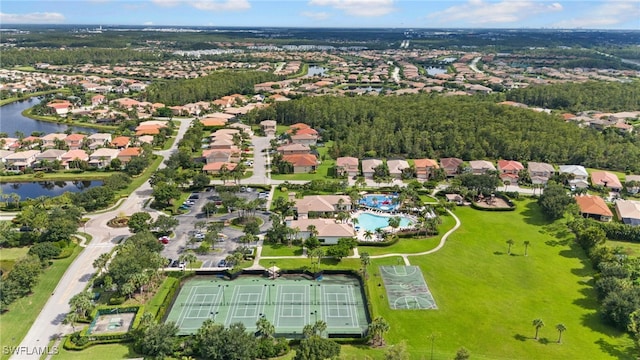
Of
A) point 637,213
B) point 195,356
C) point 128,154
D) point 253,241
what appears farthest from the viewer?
point 128,154

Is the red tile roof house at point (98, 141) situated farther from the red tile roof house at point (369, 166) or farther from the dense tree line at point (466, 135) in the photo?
the red tile roof house at point (369, 166)

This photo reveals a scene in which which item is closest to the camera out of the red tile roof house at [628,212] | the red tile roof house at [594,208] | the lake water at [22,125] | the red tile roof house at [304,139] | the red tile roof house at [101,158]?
the red tile roof house at [628,212]

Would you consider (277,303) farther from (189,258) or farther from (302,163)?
(302,163)

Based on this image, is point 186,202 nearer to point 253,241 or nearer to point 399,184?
point 253,241

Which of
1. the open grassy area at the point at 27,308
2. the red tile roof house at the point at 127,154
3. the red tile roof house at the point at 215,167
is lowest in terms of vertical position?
the open grassy area at the point at 27,308

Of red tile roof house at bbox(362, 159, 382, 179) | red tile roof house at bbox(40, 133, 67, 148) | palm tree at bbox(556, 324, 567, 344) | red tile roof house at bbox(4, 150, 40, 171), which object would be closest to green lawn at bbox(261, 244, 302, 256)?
red tile roof house at bbox(362, 159, 382, 179)

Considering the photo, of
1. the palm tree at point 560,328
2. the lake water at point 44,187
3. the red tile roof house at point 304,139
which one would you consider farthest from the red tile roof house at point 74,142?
the palm tree at point 560,328

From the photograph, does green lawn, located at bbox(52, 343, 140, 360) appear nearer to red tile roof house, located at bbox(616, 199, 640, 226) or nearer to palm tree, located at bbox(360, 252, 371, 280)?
palm tree, located at bbox(360, 252, 371, 280)

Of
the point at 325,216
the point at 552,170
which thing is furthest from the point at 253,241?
the point at 552,170
